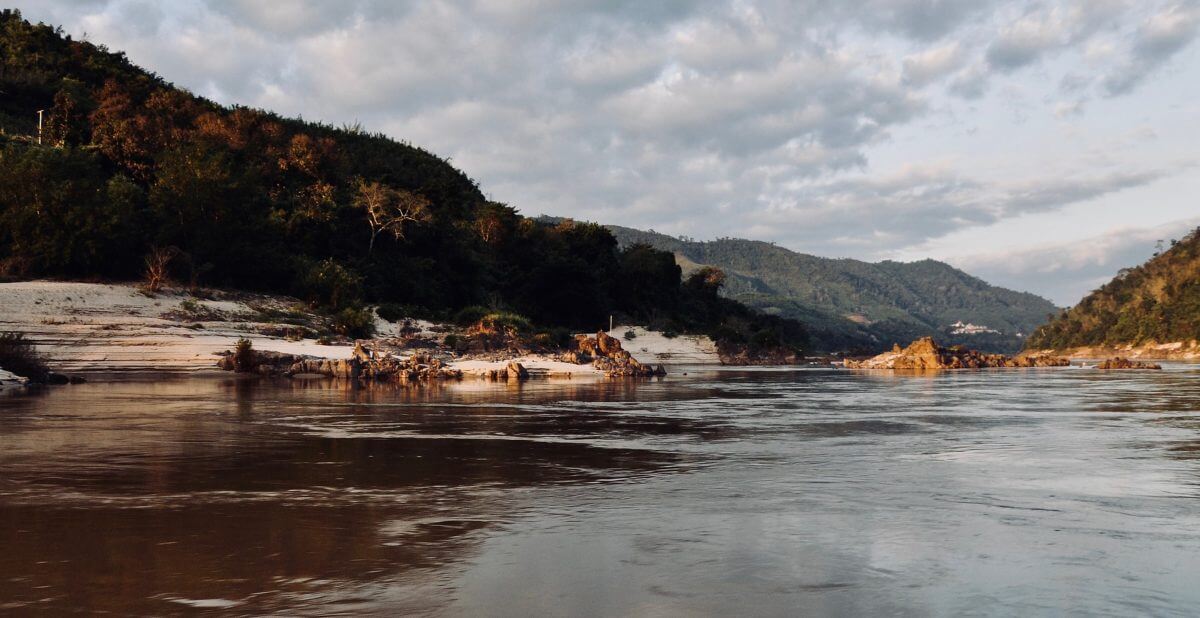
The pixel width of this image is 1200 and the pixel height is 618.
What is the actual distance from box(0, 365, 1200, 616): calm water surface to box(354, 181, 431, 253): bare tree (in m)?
53.0

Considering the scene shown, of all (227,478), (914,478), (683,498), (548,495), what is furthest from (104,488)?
(914,478)

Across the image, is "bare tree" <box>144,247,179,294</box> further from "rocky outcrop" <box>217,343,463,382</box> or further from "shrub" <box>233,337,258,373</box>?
"shrub" <box>233,337,258,373</box>

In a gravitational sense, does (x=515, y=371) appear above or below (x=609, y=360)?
below

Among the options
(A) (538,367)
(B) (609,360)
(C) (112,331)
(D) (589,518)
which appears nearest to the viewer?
(D) (589,518)

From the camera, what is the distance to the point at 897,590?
18.1ft

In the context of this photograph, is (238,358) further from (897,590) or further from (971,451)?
(897,590)

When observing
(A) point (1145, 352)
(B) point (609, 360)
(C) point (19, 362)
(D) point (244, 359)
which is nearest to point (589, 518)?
(C) point (19, 362)

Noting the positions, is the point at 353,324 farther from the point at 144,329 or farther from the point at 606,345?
the point at 606,345

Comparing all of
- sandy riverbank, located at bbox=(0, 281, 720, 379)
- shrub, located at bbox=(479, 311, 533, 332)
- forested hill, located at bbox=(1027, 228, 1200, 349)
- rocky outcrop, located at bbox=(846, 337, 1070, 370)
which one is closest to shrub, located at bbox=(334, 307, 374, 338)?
sandy riverbank, located at bbox=(0, 281, 720, 379)

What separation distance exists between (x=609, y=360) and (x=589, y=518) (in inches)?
1533

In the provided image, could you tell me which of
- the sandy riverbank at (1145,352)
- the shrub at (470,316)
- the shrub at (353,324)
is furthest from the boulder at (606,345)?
the sandy riverbank at (1145,352)

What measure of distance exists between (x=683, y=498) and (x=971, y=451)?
6.72 metres

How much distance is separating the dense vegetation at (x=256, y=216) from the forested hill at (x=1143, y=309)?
74.0m

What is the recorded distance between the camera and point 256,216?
187ft
